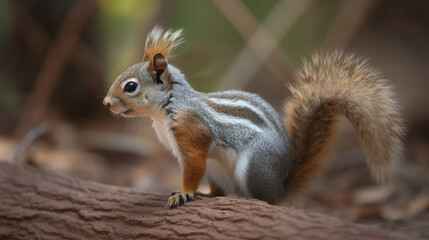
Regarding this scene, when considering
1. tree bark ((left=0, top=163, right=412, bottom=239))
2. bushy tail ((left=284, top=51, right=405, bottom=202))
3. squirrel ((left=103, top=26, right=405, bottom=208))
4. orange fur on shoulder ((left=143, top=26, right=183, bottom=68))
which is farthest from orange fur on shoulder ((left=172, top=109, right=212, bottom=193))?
bushy tail ((left=284, top=51, right=405, bottom=202))

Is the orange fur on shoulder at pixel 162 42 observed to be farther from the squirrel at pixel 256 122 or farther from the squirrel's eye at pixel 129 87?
the squirrel's eye at pixel 129 87

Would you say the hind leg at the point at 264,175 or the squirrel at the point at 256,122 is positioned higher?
the squirrel at the point at 256,122

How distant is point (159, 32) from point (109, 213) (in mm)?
1099

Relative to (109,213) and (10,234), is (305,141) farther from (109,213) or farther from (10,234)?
(10,234)

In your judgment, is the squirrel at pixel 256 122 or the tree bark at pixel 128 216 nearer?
the tree bark at pixel 128 216

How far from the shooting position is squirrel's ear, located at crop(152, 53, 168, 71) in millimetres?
2652

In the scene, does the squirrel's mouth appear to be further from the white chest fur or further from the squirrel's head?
the white chest fur

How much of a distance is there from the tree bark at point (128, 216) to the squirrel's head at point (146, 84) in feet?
1.75

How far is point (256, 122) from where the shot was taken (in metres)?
2.78

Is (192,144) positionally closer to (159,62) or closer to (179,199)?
(179,199)

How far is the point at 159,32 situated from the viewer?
2.79 meters

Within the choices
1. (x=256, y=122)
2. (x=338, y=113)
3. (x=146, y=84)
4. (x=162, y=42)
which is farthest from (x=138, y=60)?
(x=338, y=113)

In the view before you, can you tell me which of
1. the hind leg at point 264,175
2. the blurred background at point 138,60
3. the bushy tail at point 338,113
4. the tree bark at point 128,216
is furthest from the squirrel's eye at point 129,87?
the blurred background at point 138,60

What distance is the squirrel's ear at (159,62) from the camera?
2.65 metres
